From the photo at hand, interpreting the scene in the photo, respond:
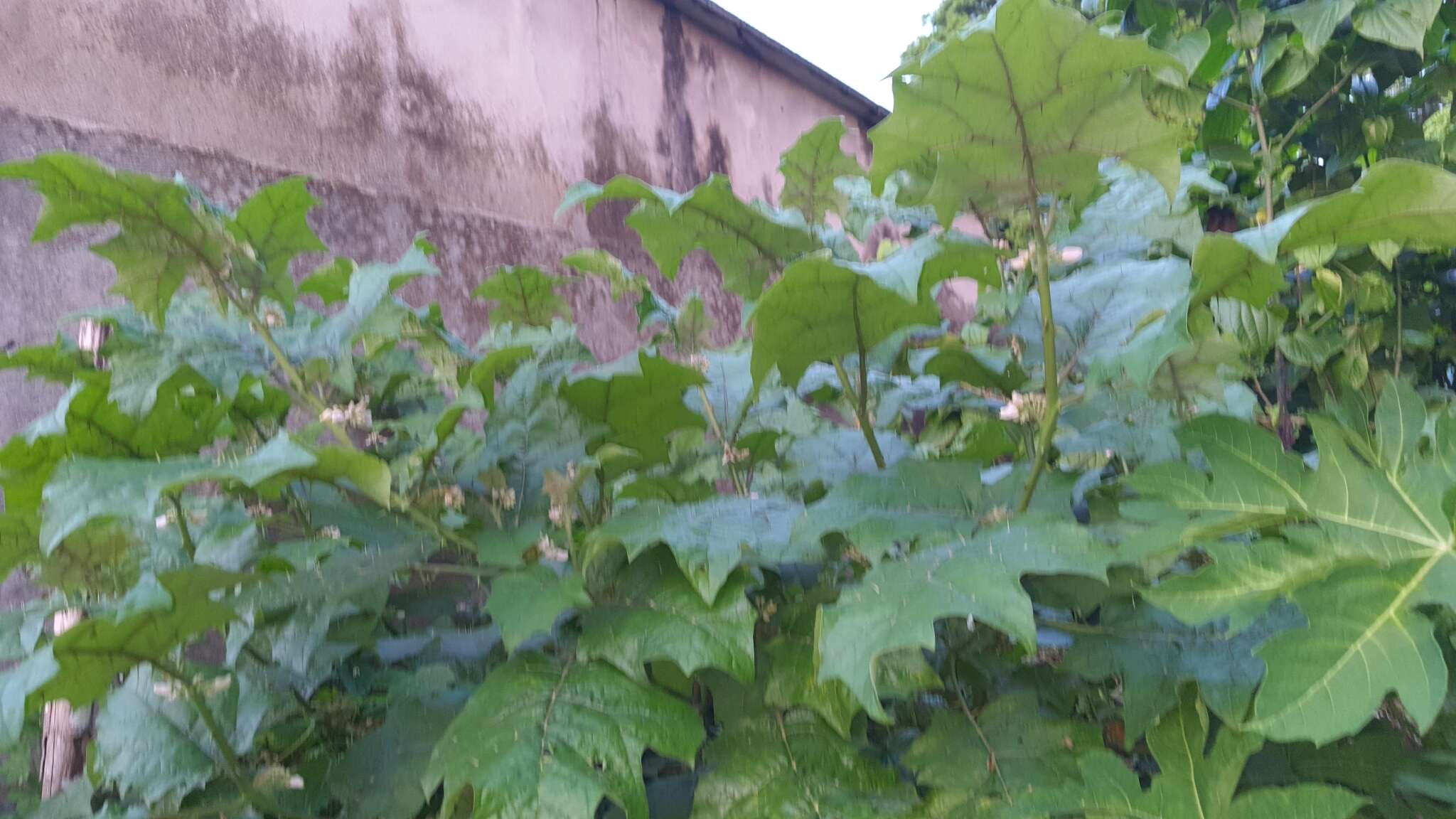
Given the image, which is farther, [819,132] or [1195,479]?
[819,132]

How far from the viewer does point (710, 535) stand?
491mm

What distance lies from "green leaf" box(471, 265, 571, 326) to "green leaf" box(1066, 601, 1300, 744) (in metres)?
0.63

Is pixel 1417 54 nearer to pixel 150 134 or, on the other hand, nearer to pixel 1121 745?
pixel 1121 745

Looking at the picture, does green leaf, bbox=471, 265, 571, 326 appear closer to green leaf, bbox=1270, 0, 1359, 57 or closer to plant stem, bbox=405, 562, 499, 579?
plant stem, bbox=405, 562, 499, 579

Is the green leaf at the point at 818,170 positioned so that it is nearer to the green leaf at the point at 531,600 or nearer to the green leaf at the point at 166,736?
the green leaf at the point at 531,600

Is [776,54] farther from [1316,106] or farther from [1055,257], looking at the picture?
[1055,257]

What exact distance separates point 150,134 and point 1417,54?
6.37 feet

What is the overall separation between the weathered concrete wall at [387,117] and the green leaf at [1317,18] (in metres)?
1.27

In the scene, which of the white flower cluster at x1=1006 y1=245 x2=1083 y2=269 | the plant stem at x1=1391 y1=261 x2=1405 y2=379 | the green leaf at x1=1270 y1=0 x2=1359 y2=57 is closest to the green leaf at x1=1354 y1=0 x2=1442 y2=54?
the green leaf at x1=1270 y1=0 x2=1359 y2=57

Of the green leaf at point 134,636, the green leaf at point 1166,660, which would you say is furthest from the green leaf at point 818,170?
the green leaf at point 134,636

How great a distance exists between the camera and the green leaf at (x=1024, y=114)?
46 cm

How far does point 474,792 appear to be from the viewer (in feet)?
1.47

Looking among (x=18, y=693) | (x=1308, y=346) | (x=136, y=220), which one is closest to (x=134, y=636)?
(x=18, y=693)

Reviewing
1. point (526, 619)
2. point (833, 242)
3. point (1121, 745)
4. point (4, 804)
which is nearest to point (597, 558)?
point (526, 619)
